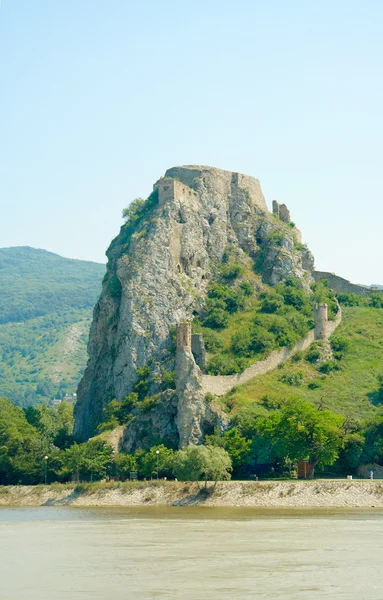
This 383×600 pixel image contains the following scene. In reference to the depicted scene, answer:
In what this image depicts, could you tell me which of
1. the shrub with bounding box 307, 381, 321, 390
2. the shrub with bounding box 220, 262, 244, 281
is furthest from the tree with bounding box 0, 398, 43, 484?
the shrub with bounding box 220, 262, 244, 281

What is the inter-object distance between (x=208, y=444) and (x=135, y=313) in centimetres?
2335

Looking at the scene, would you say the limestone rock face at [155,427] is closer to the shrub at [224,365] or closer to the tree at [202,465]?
the shrub at [224,365]

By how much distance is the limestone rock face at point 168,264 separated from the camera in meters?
127

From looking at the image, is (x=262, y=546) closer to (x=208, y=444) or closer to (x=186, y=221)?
(x=208, y=444)

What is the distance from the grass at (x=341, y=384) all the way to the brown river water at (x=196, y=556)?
90.2 ft

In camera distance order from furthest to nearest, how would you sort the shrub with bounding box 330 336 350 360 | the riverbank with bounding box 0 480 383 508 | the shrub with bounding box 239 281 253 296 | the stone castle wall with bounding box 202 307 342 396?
the shrub with bounding box 239 281 253 296
the shrub with bounding box 330 336 350 360
the stone castle wall with bounding box 202 307 342 396
the riverbank with bounding box 0 480 383 508

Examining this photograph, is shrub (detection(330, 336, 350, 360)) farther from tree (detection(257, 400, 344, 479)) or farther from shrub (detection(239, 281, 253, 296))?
tree (detection(257, 400, 344, 479))

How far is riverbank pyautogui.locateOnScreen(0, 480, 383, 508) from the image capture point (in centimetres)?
9819

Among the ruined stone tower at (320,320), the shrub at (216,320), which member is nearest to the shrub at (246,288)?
the shrub at (216,320)

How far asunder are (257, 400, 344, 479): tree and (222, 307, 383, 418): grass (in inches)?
336

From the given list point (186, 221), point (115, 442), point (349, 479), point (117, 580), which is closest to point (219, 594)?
point (117, 580)

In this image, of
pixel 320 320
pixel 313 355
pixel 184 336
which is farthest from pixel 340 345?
pixel 184 336

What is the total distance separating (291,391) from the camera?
399 feet

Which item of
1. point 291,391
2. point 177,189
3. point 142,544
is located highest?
point 177,189
